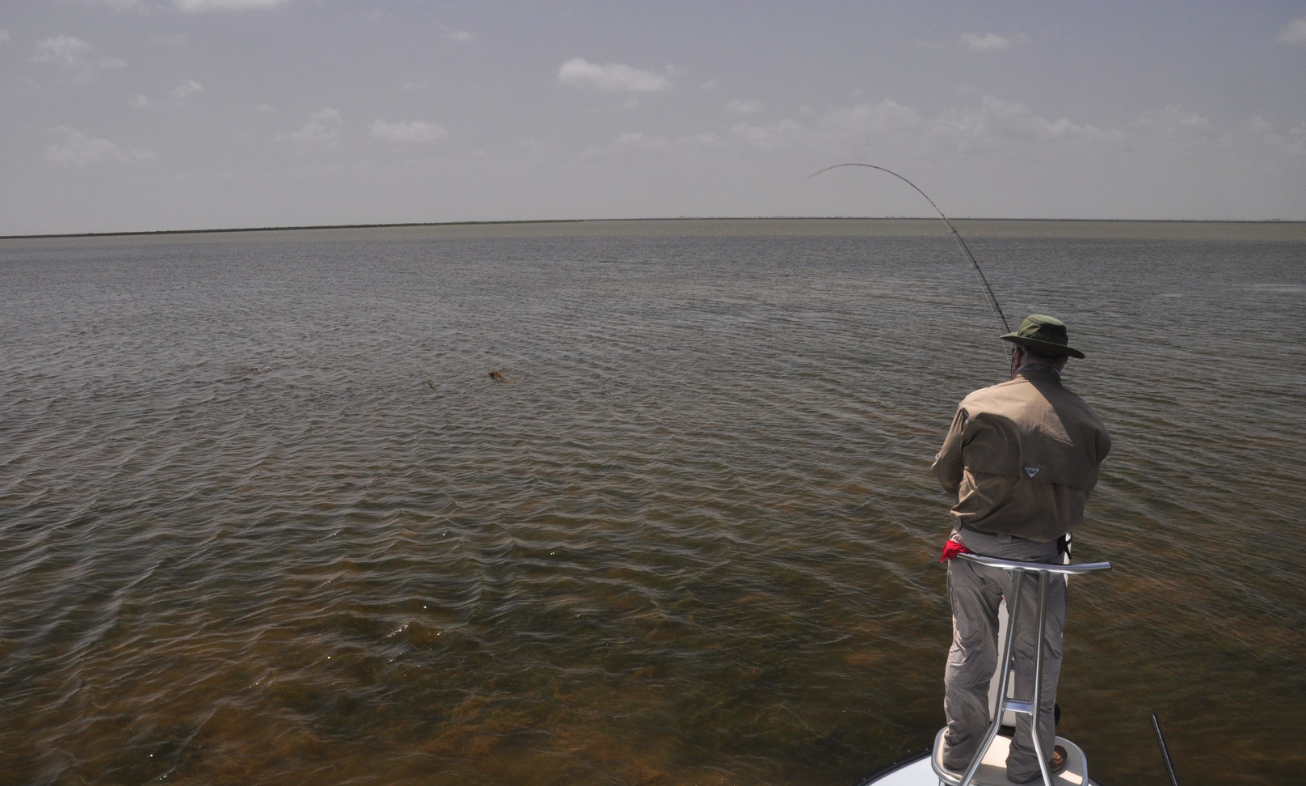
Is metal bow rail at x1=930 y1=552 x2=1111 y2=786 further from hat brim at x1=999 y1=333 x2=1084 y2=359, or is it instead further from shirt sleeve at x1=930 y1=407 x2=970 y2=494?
hat brim at x1=999 y1=333 x2=1084 y2=359

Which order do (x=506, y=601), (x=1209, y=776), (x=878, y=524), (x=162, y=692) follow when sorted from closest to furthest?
(x=1209, y=776) → (x=162, y=692) → (x=506, y=601) → (x=878, y=524)

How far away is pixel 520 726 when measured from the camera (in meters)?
5.56

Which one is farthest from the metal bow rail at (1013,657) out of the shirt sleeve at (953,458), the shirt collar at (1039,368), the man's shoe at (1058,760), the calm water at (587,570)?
the calm water at (587,570)

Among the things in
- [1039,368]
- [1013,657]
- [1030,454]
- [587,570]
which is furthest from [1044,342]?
[587,570]

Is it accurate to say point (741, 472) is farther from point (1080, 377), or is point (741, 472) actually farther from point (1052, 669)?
point (1080, 377)

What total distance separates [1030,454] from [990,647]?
99cm

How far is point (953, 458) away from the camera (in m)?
4.05

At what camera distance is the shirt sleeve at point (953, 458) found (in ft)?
13.0

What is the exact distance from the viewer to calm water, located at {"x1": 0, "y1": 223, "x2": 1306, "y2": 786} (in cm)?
544

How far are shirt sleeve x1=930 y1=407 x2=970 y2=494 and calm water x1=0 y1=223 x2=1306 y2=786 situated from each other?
Answer: 81.8 inches

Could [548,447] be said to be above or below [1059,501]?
below

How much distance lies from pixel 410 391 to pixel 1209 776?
13.9m

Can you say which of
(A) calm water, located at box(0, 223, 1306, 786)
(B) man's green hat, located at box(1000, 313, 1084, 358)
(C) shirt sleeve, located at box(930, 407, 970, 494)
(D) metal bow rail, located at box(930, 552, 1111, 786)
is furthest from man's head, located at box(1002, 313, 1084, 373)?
(A) calm water, located at box(0, 223, 1306, 786)

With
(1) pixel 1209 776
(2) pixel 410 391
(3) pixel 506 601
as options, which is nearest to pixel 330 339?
(2) pixel 410 391
